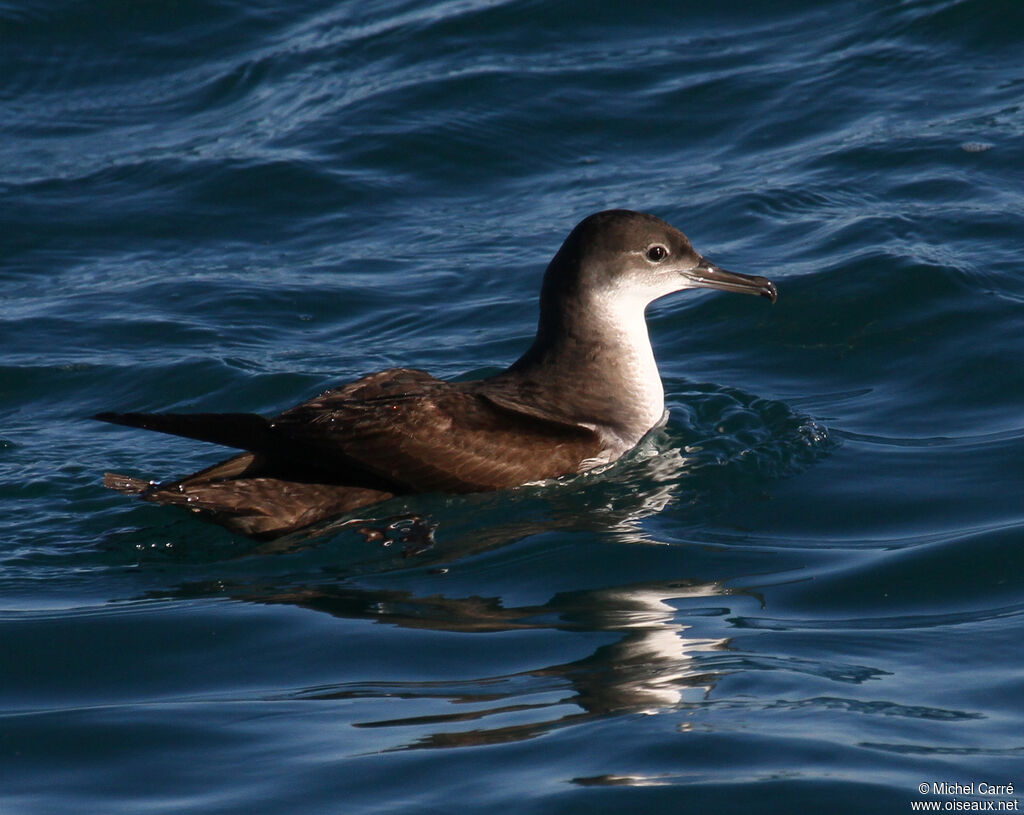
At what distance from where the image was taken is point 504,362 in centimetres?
871

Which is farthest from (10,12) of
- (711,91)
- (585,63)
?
(711,91)

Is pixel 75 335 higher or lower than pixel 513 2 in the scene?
lower

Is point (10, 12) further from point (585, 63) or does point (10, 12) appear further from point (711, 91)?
point (711, 91)

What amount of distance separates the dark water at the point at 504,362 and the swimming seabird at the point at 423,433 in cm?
16

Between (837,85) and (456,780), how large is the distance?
912 cm

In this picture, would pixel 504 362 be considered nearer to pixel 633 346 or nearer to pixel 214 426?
pixel 633 346

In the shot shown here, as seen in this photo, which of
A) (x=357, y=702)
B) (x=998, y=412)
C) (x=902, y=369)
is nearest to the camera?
(x=357, y=702)

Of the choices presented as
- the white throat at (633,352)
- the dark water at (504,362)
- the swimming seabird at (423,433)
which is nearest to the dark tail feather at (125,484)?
the swimming seabird at (423,433)

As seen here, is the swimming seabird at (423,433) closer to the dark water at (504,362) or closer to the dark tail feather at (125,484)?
the dark tail feather at (125,484)

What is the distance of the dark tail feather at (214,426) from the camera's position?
18.7ft

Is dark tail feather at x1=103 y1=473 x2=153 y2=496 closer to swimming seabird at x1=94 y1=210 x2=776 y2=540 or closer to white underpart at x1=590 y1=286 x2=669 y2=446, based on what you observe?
swimming seabird at x1=94 y1=210 x2=776 y2=540

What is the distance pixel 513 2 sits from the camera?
13.4 metres

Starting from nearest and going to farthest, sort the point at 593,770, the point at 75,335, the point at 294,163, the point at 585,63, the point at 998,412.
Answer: the point at 593,770
the point at 998,412
the point at 75,335
the point at 294,163
the point at 585,63

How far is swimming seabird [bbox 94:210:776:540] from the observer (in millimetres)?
6125
